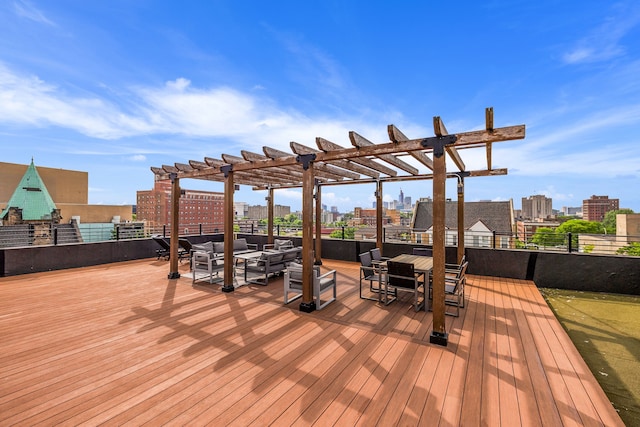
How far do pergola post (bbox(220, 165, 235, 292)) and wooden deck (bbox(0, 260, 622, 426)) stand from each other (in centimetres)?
72

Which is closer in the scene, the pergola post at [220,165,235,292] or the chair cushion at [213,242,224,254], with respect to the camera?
the pergola post at [220,165,235,292]

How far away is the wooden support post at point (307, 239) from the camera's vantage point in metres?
4.42

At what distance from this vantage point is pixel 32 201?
70.3 feet

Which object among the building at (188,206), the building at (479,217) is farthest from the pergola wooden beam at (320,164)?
the building at (188,206)

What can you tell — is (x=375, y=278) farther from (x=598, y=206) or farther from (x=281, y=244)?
(x=598, y=206)

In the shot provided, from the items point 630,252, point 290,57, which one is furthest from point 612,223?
point 290,57

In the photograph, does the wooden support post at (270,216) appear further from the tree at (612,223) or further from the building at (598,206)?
the building at (598,206)

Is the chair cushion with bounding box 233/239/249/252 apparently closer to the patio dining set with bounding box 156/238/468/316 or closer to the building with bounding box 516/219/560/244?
the patio dining set with bounding box 156/238/468/316

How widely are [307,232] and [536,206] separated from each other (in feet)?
419

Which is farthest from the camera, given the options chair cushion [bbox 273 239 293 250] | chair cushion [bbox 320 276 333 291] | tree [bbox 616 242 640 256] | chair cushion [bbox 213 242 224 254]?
chair cushion [bbox 273 239 293 250]

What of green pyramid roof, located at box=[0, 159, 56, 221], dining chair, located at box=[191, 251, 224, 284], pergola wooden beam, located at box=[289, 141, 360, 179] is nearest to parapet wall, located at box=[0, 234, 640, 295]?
pergola wooden beam, located at box=[289, 141, 360, 179]

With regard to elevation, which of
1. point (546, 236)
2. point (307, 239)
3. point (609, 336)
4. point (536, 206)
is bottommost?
point (609, 336)

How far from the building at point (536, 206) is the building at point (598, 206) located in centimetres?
1985

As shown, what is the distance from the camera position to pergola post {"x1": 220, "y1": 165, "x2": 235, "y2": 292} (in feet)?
17.8
